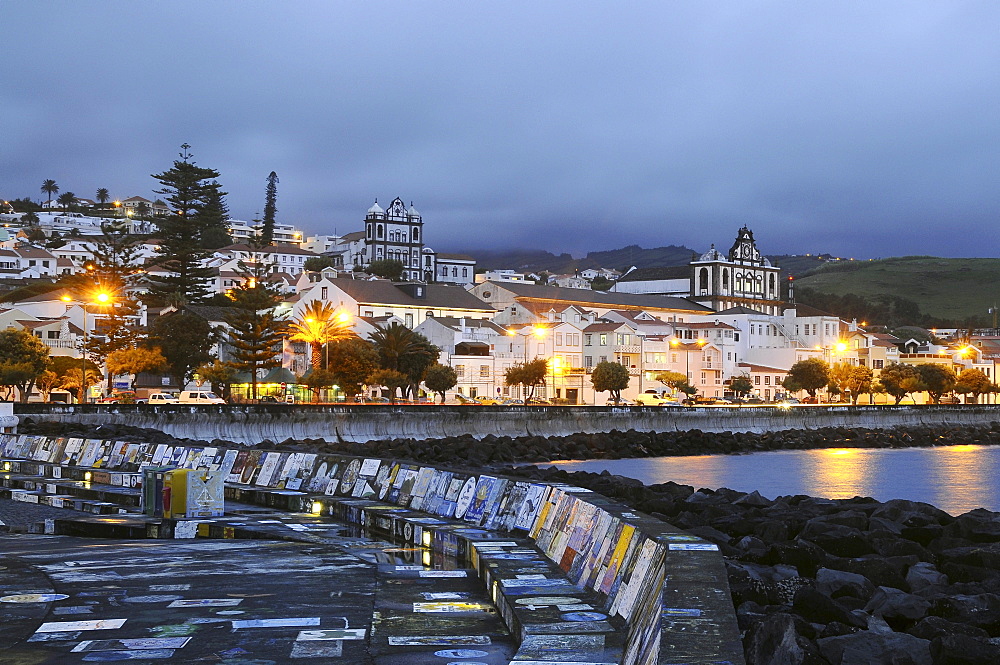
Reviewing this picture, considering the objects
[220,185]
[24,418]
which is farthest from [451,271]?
[24,418]

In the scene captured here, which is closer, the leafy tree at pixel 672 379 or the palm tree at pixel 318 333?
the palm tree at pixel 318 333

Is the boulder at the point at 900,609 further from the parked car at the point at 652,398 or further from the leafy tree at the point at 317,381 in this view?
the parked car at the point at 652,398

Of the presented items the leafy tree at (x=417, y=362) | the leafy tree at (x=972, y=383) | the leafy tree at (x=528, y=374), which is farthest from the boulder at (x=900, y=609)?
the leafy tree at (x=972, y=383)

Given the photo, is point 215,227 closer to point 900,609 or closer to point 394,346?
point 394,346

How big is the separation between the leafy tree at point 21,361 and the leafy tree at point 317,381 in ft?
47.7

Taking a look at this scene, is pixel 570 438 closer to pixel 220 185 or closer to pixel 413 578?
pixel 413 578

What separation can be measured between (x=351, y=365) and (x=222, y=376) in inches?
314

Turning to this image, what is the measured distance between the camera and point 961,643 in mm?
6566

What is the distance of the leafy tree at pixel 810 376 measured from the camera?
10194 centimetres

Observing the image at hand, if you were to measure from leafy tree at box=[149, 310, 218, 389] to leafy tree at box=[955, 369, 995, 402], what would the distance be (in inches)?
2688

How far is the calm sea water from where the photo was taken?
38438mm

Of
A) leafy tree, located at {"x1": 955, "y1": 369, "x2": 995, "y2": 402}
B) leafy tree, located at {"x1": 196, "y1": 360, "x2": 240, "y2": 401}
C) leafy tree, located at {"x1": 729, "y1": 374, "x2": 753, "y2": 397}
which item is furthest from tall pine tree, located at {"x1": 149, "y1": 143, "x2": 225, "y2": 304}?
leafy tree, located at {"x1": 955, "y1": 369, "x2": 995, "y2": 402}

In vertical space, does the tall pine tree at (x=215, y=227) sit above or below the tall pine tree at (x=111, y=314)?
above

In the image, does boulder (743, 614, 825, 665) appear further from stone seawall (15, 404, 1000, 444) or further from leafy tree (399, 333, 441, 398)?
leafy tree (399, 333, 441, 398)
